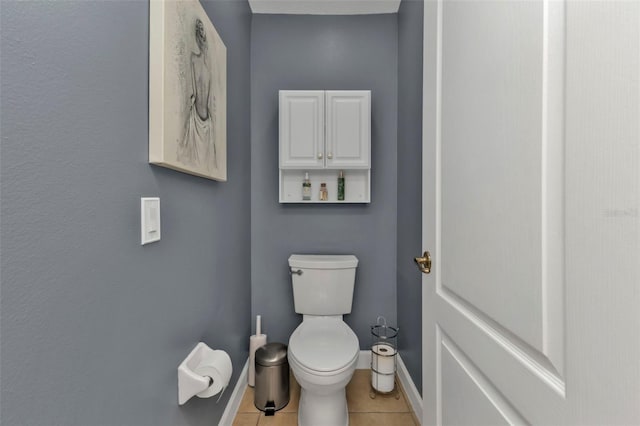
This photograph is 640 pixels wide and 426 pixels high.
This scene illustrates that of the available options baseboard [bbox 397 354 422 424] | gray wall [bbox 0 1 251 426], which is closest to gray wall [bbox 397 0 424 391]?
baseboard [bbox 397 354 422 424]

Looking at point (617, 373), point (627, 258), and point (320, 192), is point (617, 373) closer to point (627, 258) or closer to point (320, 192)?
point (627, 258)

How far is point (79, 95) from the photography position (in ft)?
1.75

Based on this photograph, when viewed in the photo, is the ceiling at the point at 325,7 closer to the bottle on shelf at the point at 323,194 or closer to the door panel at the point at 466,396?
the bottle on shelf at the point at 323,194

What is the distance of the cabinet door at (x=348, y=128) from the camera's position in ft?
5.81

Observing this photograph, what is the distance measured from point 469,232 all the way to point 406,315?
1.22 meters

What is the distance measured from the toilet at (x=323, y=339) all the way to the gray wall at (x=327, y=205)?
0.17 m

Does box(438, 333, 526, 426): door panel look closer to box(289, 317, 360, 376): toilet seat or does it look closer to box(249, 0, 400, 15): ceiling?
box(289, 317, 360, 376): toilet seat

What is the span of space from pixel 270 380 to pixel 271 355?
0.13 metres

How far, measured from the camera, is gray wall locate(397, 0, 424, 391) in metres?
1.52

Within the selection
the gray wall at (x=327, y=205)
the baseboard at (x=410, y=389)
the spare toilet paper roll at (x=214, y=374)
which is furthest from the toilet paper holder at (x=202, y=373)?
the baseboard at (x=410, y=389)

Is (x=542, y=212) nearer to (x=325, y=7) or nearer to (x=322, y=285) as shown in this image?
(x=322, y=285)

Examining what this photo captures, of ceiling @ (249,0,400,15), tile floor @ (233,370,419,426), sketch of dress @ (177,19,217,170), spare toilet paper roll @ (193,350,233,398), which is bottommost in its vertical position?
tile floor @ (233,370,419,426)

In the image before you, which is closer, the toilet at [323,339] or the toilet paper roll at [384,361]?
the toilet at [323,339]

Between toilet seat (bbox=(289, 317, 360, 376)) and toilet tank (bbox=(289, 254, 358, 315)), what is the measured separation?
106 millimetres
